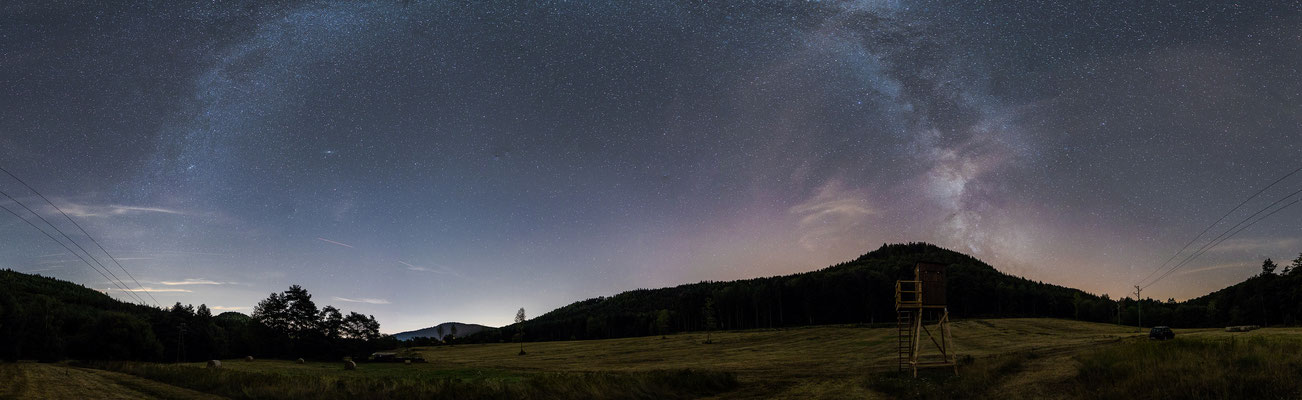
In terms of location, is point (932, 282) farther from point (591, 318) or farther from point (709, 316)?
point (591, 318)

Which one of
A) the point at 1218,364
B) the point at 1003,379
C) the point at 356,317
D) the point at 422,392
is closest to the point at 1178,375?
the point at 1218,364

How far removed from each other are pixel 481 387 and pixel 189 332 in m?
107

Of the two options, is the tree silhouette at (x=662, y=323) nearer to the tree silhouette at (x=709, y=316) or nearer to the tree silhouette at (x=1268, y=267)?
the tree silhouette at (x=709, y=316)

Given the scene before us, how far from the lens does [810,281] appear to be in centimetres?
14850

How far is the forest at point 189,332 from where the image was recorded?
87.1m

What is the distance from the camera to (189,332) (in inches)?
3994

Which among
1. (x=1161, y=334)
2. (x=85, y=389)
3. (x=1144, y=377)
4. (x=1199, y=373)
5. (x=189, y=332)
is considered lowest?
(x=189, y=332)

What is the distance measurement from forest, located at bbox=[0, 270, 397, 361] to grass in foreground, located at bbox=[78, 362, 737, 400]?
3074 inches

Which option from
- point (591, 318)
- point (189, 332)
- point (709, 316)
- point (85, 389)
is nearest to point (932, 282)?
point (85, 389)

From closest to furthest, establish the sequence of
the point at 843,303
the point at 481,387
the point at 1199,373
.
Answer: the point at 1199,373, the point at 481,387, the point at 843,303

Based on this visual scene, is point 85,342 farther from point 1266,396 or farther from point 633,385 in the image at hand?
point 1266,396

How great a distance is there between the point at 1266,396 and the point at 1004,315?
448ft

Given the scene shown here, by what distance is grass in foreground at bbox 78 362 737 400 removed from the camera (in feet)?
77.8

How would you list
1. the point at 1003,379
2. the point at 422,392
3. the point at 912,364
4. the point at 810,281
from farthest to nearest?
the point at 810,281, the point at 912,364, the point at 1003,379, the point at 422,392
